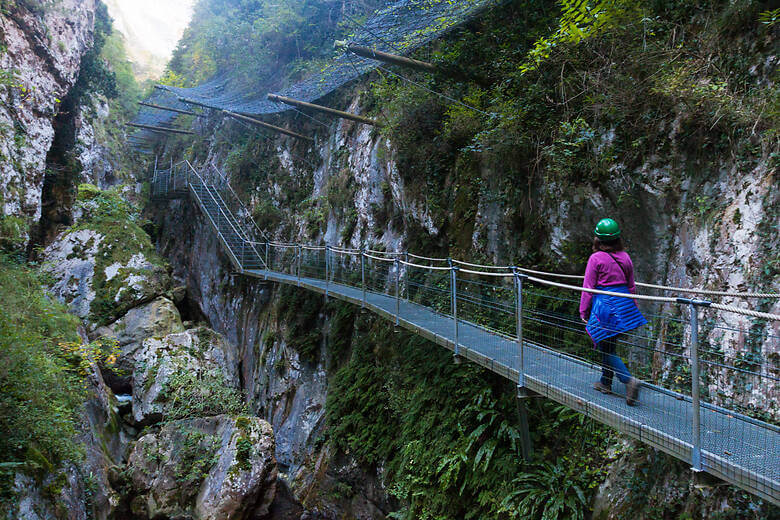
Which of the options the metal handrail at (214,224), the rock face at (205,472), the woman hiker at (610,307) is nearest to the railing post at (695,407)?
the woman hiker at (610,307)

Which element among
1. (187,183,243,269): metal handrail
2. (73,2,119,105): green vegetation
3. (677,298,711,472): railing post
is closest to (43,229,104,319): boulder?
(187,183,243,269): metal handrail

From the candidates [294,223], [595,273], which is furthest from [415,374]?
[294,223]

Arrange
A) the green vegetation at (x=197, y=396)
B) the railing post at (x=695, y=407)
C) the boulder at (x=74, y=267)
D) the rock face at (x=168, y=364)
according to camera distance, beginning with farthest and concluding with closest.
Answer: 1. the boulder at (x=74, y=267)
2. the rock face at (x=168, y=364)
3. the green vegetation at (x=197, y=396)
4. the railing post at (x=695, y=407)

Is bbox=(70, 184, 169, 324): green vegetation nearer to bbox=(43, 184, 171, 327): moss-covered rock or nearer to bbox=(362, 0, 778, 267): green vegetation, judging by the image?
bbox=(43, 184, 171, 327): moss-covered rock

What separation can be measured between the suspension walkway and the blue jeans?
0.40 feet

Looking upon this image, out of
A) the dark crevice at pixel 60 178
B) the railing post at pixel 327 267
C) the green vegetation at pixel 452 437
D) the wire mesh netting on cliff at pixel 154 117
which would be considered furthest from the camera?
the wire mesh netting on cliff at pixel 154 117

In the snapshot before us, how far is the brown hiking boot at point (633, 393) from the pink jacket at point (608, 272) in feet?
2.14

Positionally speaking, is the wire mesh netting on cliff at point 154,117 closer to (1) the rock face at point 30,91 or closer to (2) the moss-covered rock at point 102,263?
(1) the rock face at point 30,91

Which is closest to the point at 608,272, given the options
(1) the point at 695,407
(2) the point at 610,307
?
(2) the point at 610,307

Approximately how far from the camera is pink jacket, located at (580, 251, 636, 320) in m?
3.34

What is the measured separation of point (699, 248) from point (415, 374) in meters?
4.17

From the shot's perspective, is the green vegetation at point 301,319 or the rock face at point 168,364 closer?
the rock face at point 168,364

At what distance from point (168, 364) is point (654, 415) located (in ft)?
32.9

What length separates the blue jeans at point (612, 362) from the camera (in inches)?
126
